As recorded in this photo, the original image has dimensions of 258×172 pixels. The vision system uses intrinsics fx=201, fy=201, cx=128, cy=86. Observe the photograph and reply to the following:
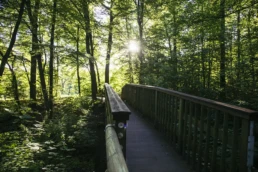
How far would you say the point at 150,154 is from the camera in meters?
3.36

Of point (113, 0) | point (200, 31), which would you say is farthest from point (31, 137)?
point (113, 0)

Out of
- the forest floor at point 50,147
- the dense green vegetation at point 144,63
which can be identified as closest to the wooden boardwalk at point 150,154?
the forest floor at point 50,147

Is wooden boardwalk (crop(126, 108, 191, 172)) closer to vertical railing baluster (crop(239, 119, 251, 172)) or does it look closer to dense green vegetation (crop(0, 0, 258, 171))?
vertical railing baluster (crop(239, 119, 251, 172))

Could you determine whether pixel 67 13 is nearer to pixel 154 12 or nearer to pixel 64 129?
pixel 64 129

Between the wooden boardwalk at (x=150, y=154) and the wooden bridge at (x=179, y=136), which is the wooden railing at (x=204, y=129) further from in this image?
the wooden boardwalk at (x=150, y=154)

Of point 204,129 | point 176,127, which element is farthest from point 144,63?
point 204,129

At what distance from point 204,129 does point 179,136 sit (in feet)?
2.18

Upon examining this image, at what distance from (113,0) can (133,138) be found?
32.6 feet

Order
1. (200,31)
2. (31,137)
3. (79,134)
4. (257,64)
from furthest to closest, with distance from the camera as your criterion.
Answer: (200,31), (257,64), (79,134), (31,137)

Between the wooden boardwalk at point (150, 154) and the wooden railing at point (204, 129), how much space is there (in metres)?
0.15

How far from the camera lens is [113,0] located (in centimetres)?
1191

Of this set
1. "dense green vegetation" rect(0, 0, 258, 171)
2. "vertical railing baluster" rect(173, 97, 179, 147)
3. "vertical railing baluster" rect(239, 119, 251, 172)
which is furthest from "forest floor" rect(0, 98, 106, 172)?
"vertical railing baluster" rect(239, 119, 251, 172)

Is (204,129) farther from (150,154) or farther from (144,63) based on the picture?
(144,63)

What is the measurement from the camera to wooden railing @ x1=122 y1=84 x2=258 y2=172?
6.19ft
